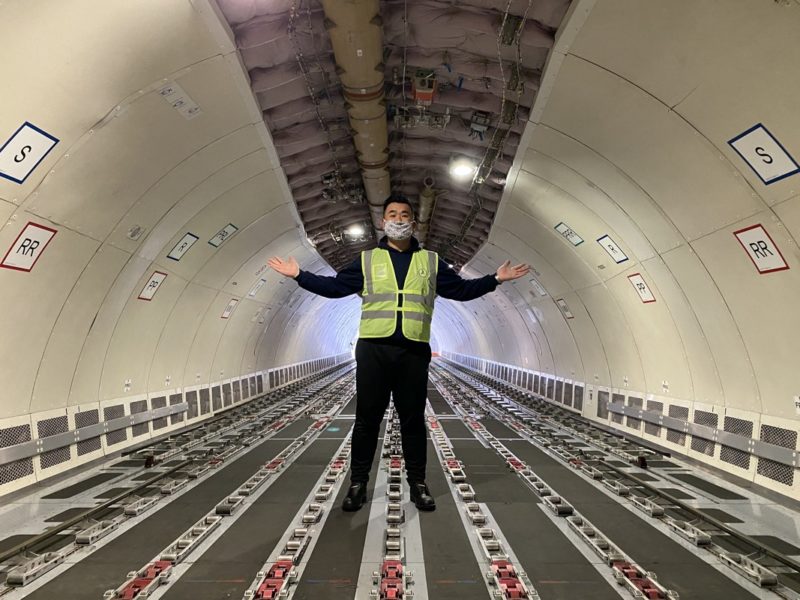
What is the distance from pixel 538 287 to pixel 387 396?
27.4 feet

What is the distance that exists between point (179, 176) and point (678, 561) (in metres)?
6.43

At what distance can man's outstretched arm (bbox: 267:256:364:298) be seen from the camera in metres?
4.30

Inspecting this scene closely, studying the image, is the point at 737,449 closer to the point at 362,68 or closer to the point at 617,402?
the point at 617,402

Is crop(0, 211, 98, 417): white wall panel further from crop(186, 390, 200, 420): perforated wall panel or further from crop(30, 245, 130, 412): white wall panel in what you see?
crop(186, 390, 200, 420): perforated wall panel

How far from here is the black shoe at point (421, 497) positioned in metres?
4.36

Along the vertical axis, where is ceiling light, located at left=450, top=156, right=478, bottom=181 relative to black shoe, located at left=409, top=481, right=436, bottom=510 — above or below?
above

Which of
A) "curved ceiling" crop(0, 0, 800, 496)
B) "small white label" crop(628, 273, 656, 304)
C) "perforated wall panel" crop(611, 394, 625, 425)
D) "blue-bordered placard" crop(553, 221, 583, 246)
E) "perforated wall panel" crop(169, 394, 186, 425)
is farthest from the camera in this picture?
"perforated wall panel" crop(611, 394, 625, 425)

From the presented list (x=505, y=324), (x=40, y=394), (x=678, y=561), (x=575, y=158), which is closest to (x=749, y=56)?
(x=575, y=158)

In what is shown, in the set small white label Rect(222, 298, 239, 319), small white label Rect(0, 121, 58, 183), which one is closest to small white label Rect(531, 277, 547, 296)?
small white label Rect(222, 298, 239, 319)

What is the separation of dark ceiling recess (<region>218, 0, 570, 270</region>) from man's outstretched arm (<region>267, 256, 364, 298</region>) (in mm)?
2427

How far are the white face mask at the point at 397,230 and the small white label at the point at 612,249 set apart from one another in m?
4.34

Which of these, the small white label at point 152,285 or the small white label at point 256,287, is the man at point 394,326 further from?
the small white label at point 256,287

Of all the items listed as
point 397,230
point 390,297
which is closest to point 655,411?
point 390,297

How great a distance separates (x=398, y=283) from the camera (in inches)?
169
